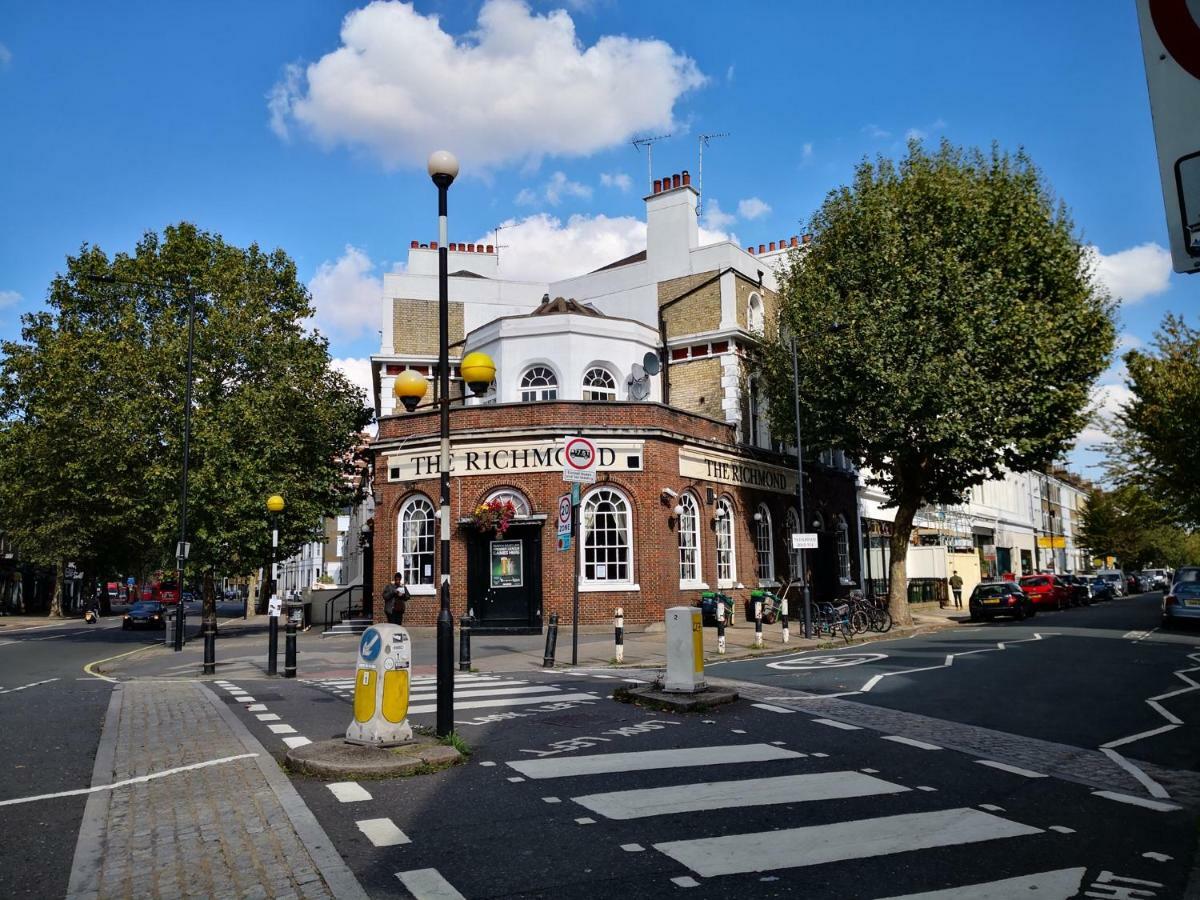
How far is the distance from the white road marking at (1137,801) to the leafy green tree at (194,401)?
71.3ft

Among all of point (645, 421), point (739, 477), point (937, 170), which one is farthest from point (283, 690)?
point (937, 170)

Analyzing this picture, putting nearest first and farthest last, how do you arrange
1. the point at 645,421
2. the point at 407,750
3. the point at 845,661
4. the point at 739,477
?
the point at 407,750 → the point at 845,661 → the point at 645,421 → the point at 739,477

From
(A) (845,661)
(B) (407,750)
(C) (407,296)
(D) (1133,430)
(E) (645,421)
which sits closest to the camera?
(B) (407,750)

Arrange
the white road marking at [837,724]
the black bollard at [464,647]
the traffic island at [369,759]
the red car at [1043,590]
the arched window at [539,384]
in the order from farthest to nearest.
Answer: the red car at [1043,590], the arched window at [539,384], the black bollard at [464,647], the white road marking at [837,724], the traffic island at [369,759]

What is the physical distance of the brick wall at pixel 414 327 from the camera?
34.3 meters

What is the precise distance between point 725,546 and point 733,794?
21702 mm

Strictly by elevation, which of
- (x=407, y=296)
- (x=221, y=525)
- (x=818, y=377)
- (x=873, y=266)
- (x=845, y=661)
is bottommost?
(x=845, y=661)

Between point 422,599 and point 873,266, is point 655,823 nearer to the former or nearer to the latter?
point 422,599

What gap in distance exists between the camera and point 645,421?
2491cm

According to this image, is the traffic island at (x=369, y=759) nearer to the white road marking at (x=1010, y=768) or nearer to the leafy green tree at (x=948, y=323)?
the white road marking at (x=1010, y=768)

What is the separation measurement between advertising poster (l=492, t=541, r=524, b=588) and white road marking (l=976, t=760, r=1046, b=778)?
Answer: 17300 millimetres

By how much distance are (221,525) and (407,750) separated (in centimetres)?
2046

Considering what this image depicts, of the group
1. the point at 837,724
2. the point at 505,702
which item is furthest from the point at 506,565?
the point at 837,724

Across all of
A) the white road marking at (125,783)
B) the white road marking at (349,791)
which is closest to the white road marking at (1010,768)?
the white road marking at (349,791)
